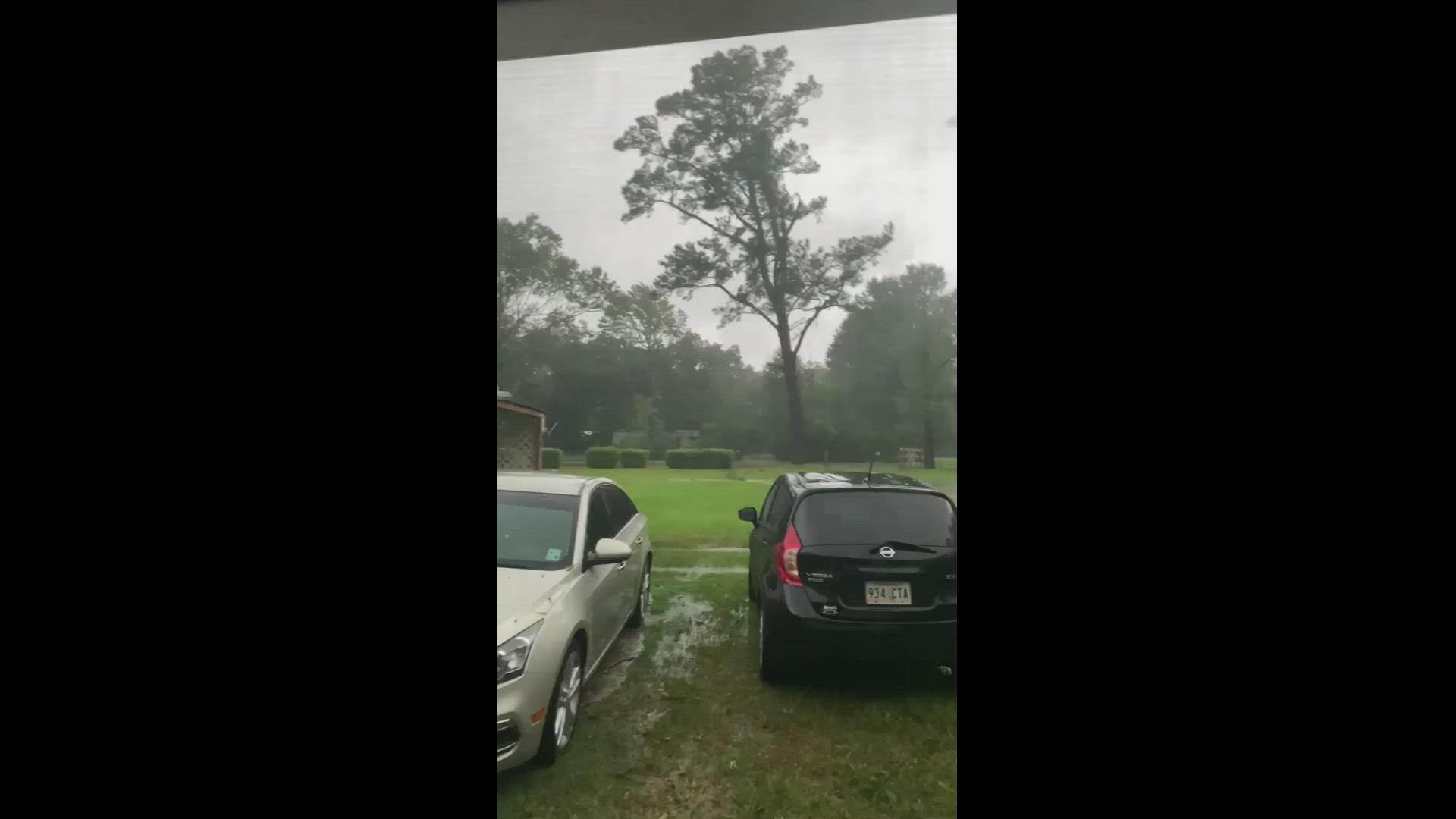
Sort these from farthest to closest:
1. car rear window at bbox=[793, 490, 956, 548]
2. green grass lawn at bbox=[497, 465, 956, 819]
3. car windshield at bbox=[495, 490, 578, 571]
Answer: car windshield at bbox=[495, 490, 578, 571], car rear window at bbox=[793, 490, 956, 548], green grass lawn at bbox=[497, 465, 956, 819]

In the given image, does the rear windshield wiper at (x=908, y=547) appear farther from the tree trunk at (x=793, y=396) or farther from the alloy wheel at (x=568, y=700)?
the alloy wheel at (x=568, y=700)

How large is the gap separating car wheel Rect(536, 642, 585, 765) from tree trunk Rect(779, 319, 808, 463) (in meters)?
0.72

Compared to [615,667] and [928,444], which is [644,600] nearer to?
[615,667]

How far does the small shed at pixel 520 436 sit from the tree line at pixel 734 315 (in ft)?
0.11

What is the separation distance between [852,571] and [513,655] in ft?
2.72

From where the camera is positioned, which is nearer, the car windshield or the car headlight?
the car headlight

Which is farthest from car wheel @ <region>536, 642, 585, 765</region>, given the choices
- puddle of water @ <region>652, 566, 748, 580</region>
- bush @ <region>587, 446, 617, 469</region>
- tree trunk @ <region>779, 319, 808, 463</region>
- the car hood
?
tree trunk @ <region>779, 319, 808, 463</region>

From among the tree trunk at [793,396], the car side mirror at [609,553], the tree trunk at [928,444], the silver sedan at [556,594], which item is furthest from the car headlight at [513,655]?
the tree trunk at [928,444]

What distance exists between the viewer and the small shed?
175 centimetres

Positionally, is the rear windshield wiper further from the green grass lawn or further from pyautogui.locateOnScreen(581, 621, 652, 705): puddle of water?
pyautogui.locateOnScreen(581, 621, 652, 705): puddle of water

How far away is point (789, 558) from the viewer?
1637 millimetres
